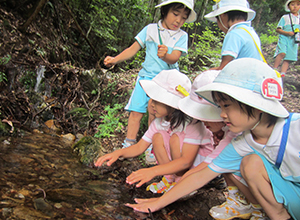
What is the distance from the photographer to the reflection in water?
1.61 m

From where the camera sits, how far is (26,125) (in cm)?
383

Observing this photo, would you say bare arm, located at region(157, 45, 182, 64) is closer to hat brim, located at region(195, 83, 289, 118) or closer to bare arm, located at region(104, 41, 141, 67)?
bare arm, located at region(104, 41, 141, 67)

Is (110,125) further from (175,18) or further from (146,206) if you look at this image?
(146,206)

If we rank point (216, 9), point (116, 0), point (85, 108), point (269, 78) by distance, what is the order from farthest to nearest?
point (116, 0) → point (85, 108) → point (216, 9) → point (269, 78)

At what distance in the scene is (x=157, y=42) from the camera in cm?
311

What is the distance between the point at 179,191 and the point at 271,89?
1055mm

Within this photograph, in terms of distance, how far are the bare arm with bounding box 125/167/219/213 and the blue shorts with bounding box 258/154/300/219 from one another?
431 millimetres

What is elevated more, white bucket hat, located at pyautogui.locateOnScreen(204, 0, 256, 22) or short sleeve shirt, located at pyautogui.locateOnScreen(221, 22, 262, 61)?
white bucket hat, located at pyautogui.locateOnScreen(204, 0, 256, 22)

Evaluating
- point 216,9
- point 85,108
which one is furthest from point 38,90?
point 216,9

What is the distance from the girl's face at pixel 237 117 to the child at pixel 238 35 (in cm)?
105

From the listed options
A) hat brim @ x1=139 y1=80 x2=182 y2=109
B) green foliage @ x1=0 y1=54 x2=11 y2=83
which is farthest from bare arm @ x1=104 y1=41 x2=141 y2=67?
green foliage @ x1=0 y1=54 x2=11 y2=83

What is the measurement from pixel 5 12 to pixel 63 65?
1.76 m

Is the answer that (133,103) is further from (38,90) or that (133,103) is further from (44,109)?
(38,90)

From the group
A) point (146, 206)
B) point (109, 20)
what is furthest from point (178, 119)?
point (109, 20)
